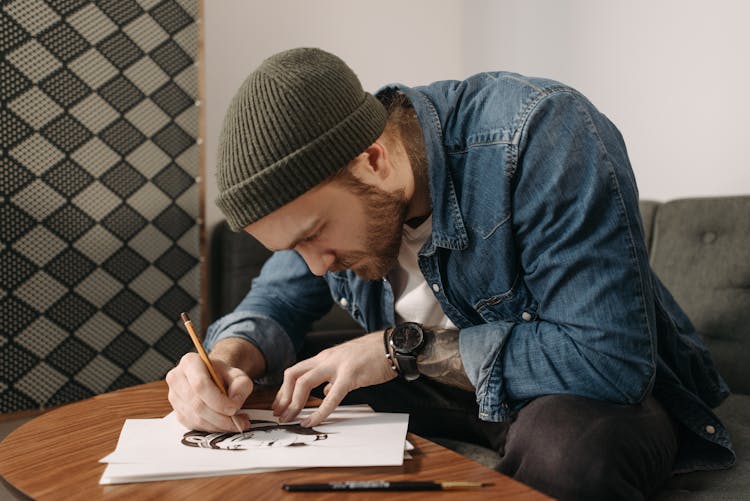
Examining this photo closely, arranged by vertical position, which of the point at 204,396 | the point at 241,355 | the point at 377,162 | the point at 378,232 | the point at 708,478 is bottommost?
the point at 708,478

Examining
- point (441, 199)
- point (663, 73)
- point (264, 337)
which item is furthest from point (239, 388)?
point (663, 73)

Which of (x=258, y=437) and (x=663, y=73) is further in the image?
(x=663, y=73)

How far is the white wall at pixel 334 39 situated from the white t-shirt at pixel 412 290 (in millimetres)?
1072

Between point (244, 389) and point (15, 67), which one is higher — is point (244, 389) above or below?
below

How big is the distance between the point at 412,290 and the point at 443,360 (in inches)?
9.9

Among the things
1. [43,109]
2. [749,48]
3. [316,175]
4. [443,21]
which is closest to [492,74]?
[316,175]

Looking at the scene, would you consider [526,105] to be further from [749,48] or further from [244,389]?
[749,48]

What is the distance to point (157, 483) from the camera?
0.71 meters

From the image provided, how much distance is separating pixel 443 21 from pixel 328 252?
192cm

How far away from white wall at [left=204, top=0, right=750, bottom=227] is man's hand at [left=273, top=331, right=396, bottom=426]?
1.23 metres

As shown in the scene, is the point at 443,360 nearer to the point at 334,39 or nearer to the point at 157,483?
the point at 157,483

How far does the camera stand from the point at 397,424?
34.3 inches

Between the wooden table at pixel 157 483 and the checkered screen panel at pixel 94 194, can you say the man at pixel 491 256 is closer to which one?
the wooden table at pixel 157 483

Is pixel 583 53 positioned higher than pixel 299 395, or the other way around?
pixel 583 53
